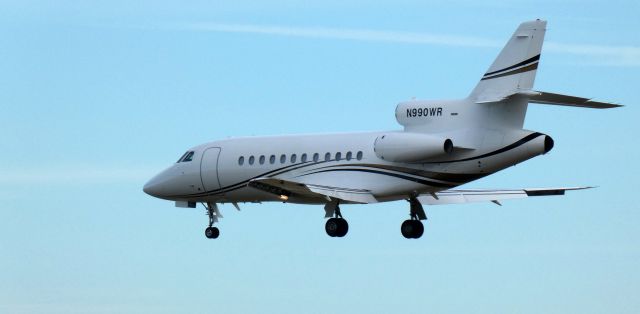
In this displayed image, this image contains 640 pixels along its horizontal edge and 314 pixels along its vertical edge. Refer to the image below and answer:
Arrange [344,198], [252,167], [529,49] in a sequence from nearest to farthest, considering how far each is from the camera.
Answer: [529,49] < [344,198] < [252,167]

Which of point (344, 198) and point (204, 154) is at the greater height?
point (204, 154)

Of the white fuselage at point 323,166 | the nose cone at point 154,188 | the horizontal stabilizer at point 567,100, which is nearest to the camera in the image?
the horizontal stabilizer at point 567,100

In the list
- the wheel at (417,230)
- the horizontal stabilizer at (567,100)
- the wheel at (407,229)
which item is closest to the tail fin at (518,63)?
the horizontal stabilizer at (567,100)

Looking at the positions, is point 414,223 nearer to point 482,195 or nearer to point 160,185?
point 482,195

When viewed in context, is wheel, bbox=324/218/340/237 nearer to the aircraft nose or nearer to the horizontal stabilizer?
the aircraft nose

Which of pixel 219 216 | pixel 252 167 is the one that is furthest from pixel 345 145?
pixel 219 216

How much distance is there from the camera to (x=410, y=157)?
4647cm

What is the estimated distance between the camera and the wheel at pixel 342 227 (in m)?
49.7

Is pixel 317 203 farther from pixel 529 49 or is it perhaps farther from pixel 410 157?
pixel 529 49

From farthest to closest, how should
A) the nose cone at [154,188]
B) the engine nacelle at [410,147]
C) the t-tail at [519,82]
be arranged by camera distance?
the nose cone at [154,188] → the engine nacelle at [410,147] → the t-tail at [519,82]

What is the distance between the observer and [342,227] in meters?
49.7

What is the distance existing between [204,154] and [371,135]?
25.4ft

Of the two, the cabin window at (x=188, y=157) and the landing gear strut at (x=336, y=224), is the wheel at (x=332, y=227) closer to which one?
the landing gear strut at (x=336, y=224)

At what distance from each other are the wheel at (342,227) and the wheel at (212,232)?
6.49 meters
